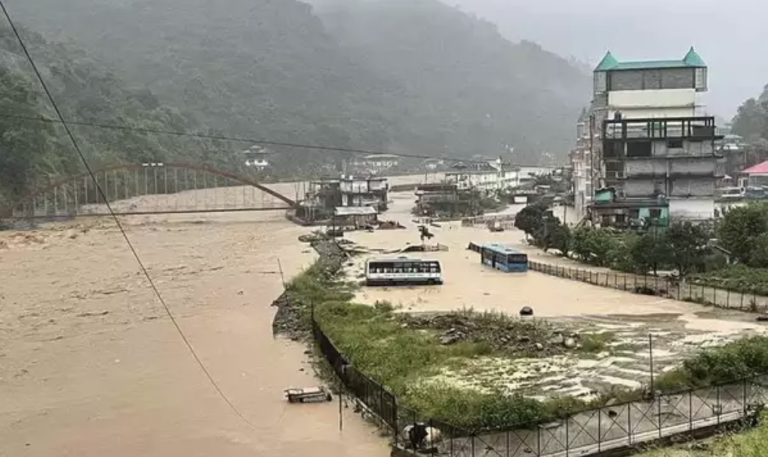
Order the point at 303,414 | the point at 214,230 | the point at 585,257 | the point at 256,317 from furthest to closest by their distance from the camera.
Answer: the point at 214,230 → the point at 585,257 → the point at 256,317 → the point at 303,414

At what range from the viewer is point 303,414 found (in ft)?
42.8

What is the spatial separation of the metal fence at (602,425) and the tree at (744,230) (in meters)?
14.3

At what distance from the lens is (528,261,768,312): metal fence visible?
812 inches

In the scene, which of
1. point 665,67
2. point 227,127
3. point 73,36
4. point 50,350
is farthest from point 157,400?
point 73,36

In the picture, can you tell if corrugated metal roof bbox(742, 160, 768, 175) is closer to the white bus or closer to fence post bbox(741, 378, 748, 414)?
the white bus

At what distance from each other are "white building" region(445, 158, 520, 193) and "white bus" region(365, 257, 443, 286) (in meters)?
40.1

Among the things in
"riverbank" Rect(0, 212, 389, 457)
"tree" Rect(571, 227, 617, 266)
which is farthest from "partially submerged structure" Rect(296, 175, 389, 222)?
"tree" Rect(571, 227, 617, 266)

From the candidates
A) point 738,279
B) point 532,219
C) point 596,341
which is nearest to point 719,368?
point 596,341

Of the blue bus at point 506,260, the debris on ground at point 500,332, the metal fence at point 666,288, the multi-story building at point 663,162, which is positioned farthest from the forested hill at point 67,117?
the debris on ground at point 500,332

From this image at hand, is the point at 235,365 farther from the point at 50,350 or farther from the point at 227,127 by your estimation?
the point at 227,127

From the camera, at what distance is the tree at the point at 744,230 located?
25.1 metres

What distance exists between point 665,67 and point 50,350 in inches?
1322

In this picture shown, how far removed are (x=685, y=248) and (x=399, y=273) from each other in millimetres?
8819

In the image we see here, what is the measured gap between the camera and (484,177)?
7500 centimetres
